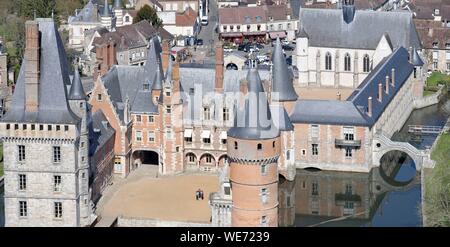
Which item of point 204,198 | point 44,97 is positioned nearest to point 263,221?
point 204,198

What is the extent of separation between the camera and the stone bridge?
66.3 m

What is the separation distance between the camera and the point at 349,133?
220 ft

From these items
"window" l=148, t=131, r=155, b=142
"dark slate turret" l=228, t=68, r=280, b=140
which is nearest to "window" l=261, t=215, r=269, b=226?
"dark slate turret" l=228, t=68, r=280, b=140

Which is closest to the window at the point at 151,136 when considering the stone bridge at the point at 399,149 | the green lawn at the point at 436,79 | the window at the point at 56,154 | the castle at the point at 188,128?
the castle at the point at 188,128

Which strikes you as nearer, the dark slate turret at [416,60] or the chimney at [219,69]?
the chimney at [219,69]

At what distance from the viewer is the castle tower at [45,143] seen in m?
53.5

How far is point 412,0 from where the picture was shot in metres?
110

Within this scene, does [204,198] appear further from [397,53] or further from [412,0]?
[412,0]

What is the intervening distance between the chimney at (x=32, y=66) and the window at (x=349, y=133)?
2184cm

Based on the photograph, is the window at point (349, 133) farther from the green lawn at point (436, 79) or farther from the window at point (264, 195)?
the green lawn at point (436, 79)

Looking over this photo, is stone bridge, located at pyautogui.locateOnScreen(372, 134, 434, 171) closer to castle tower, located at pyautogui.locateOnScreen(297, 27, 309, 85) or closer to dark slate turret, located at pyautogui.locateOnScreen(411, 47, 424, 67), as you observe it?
dark slate turret, located at pyautogui.locateOnScreen(411, 47, 424, 67)

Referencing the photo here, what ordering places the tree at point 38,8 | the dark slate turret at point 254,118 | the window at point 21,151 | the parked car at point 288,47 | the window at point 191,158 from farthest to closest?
the tree at point 38,8
the parked car at point 288,47
the window at point 191,158
the window at point 21,151
the dark slate turret at point 254,118

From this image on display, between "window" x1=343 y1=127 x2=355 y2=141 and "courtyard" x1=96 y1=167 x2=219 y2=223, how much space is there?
8904mm
